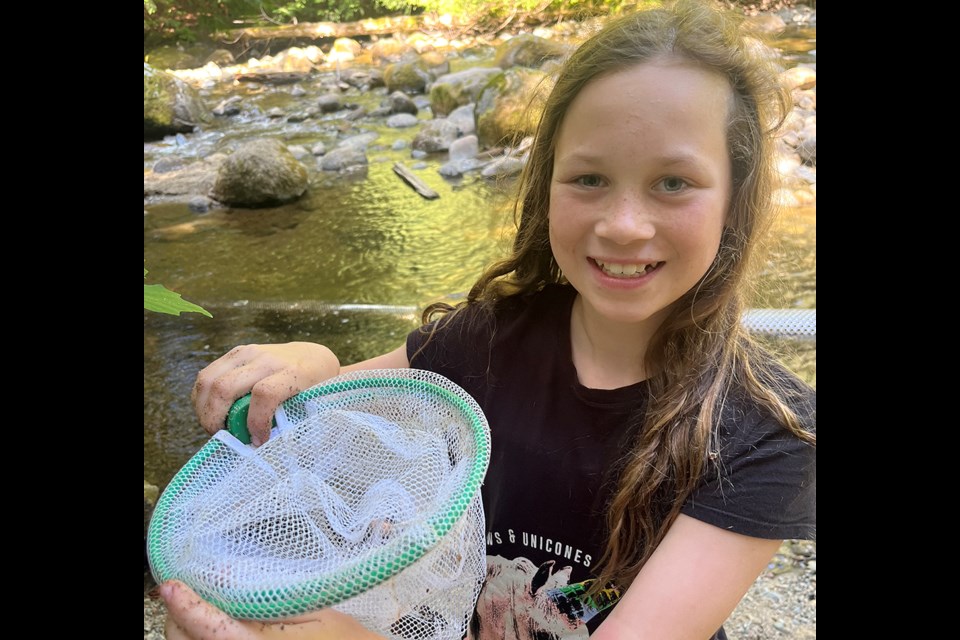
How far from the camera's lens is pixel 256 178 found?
19.1 ft

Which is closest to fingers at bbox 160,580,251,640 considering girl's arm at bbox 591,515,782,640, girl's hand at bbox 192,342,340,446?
girl's hand at bbox 192,342,340,446

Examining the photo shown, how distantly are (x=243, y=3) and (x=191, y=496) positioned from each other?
10.5m

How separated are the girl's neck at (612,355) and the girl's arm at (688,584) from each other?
271 mm

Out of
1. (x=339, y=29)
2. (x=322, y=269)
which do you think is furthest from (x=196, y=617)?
(x=339, y=29)

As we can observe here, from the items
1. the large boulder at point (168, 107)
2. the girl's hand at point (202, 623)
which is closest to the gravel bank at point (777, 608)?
the girl's hand at point (202, 623)

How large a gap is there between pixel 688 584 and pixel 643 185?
0.58 metres

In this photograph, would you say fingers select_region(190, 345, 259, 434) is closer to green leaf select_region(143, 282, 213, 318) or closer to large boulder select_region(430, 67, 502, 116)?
green leaf select_region(143, 282, 213, 318)

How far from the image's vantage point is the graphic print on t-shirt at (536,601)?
128 centimetres

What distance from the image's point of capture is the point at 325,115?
8.36 metres

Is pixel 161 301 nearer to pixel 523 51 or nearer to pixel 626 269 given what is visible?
pixel 626 269

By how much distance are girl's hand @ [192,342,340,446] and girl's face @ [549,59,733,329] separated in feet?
1.59
